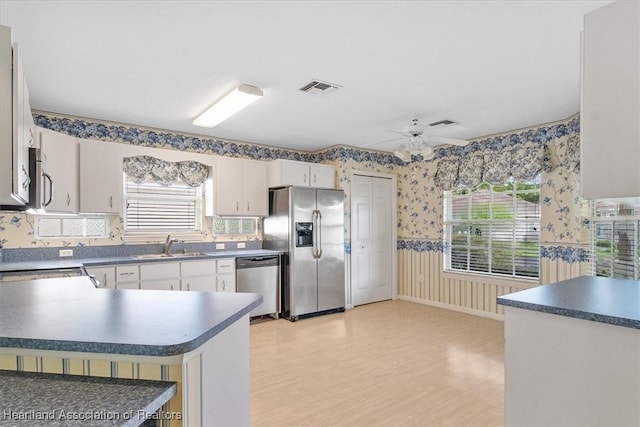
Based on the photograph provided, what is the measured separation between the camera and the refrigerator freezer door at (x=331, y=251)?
5.00 m

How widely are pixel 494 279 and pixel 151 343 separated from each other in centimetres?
466

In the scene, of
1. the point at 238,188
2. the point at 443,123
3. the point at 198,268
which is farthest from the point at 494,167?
the point at 198,268

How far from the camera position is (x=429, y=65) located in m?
2.64

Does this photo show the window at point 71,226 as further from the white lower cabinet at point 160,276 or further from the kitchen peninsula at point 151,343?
the kitchen peninsula at point 151,343

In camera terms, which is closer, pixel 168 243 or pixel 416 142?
pixel 416 142

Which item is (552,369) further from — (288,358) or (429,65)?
(288,358)

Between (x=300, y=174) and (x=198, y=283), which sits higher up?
(x=300, y=174)

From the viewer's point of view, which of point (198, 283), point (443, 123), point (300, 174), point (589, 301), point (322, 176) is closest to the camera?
point (589, 301)

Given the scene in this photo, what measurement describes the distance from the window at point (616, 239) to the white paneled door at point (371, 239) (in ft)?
9.15

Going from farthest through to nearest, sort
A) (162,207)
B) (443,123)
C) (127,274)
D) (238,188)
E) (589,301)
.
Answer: (238,188) < (162,207) < (443,123) < (127,274) < (589,301)

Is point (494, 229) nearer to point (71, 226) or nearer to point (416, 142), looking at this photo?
point (416, 142)

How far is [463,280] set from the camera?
5141 millimetres

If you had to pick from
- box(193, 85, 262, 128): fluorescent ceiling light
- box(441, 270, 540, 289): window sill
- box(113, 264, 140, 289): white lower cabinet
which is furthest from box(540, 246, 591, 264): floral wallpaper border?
box(113, 264, 140, 289): white lower cabinet

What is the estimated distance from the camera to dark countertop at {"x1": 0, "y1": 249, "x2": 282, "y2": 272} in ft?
10.5
